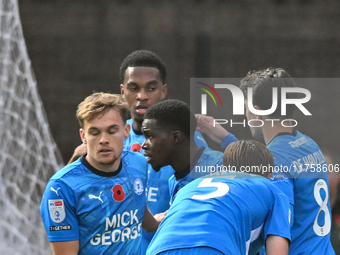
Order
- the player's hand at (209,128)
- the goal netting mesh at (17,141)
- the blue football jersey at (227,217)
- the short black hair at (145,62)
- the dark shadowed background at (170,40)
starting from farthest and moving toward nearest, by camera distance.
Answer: the dark shadowed background at (170,40)
the goal netting mesh at (17,141)
the short black hair at (145,62)
the player's hand at (209,128)
the blue football jersey at (227,217)

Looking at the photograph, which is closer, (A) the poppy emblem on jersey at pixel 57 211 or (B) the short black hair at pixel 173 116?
(A) the poppy emblem on jersey at pixel 57 211

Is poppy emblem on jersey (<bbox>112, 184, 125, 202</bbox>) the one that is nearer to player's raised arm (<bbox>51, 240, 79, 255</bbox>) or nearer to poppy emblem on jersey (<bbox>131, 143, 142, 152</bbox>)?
player's raised arm (<bbox>51, 240, 79, 255</bbox>)

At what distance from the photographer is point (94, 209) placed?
246cm

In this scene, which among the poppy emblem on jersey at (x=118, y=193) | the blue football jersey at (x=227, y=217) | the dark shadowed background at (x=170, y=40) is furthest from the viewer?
the dark shadowed background at (x=170, y=40)

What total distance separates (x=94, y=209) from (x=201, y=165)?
2.51 feet

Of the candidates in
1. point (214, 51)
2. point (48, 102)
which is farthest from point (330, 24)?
point (48, 102)

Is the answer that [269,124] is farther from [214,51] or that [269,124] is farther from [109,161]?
[214,51]

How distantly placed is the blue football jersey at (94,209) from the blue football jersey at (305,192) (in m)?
0.89

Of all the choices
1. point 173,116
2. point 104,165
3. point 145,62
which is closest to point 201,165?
point 173,116

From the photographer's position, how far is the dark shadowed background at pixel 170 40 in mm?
7242

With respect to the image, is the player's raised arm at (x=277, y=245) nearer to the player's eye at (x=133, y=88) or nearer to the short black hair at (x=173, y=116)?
the short black hair at (x=173, y=116)

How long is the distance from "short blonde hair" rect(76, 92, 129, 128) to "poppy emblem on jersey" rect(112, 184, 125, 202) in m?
0.42

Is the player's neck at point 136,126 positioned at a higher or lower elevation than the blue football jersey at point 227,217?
higher

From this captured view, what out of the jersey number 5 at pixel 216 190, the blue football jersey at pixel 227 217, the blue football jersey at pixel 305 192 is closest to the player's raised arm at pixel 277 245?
the blue football jersey at pixel 227 217
